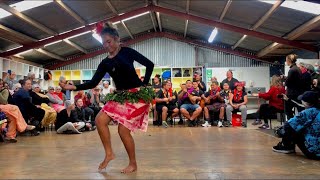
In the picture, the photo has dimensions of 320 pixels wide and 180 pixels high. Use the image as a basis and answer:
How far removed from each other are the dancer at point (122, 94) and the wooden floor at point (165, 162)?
300 mm

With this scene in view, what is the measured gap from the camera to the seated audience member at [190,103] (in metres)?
8.58

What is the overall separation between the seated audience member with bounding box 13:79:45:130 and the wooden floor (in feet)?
6.20

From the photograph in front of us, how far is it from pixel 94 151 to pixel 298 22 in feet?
24.4

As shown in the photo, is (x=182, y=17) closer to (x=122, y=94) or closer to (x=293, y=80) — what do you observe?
(x=293, y=80)

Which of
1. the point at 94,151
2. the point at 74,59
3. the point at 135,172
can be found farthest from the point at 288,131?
the point at 74,59

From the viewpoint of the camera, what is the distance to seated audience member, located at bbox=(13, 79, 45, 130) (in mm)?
6457

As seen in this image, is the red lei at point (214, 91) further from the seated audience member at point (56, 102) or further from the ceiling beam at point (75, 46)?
the ceiling beam at point (75, 46)

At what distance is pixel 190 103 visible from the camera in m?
8.72

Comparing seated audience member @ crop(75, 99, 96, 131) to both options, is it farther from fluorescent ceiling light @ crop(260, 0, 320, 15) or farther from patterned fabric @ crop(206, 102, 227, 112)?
fluorescent ceiling light @ crop(260, 0, 320, 15)

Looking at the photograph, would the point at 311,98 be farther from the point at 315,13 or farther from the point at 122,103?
the point at 315,13

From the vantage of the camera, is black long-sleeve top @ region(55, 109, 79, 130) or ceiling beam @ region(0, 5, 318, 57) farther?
ceiling beam @ region(0, 5, 318, 57)

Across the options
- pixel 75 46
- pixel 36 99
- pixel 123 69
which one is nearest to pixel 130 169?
pixel 123 69

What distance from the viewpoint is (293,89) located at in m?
5.57

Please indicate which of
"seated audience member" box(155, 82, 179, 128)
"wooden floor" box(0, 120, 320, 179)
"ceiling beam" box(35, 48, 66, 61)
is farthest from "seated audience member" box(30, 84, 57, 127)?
"ceiling beam" box(35, 48, 66, 61)
